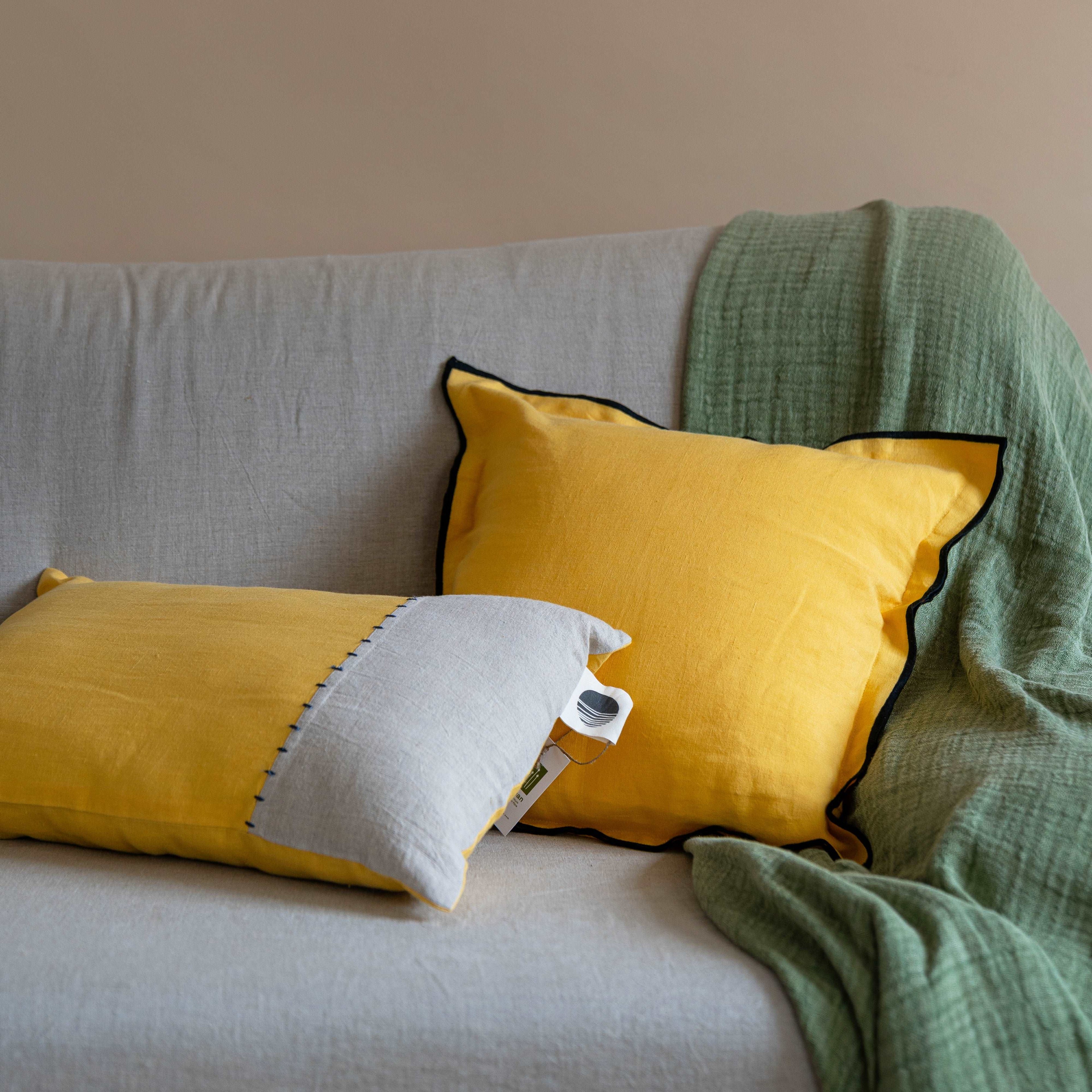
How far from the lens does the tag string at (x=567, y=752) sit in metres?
0.92

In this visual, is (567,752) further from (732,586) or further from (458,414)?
(458,414)

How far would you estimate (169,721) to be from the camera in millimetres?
822

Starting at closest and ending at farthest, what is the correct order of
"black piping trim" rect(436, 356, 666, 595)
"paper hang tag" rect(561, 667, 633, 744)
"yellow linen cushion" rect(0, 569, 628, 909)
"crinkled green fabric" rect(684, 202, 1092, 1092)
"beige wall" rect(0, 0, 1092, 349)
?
"crinkled green fabric" rect(684, 202, 1092, 1092), "yellow linen cushion" rect(0, 569, 628, 909), "paper hang tag" rect(561, 667, 633, 744), "black piping trim" rect(436, 356, 666, 595), "beige wall" rect(0, 0, 1092, 349)

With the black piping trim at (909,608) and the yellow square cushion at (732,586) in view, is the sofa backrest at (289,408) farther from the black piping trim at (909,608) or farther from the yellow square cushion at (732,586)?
the black piping trim at (909,608)

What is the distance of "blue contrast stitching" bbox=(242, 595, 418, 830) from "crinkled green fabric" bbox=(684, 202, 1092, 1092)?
1.05 ft

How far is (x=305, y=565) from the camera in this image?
1241 mm

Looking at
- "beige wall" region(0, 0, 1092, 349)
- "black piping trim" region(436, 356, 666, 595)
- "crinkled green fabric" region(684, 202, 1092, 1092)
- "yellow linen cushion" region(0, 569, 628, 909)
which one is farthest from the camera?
"beige wall" region(0, 0, 1092, 349)

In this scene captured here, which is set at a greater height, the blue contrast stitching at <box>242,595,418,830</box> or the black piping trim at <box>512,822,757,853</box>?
the blue contrast stitching at <box>242,595,418,830</box>

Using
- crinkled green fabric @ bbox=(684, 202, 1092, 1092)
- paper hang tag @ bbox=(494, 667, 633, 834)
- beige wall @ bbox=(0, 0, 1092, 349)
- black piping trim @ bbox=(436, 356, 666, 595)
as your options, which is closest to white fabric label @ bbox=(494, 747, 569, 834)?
paper hang tag @ bbox=(494, 667, 633, 834)

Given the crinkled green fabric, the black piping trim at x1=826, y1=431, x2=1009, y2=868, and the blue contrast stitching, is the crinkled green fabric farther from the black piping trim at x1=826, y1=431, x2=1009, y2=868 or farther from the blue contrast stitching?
the blue contrast stitching

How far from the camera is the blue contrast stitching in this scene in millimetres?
765

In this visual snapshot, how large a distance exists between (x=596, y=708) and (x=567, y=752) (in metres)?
0.06

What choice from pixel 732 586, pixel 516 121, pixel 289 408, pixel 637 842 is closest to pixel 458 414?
pixel 289 408

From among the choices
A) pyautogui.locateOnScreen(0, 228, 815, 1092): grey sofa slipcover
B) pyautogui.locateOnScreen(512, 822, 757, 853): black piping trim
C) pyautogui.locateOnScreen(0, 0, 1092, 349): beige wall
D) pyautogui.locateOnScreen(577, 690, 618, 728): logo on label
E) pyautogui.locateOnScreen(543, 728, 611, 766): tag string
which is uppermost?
pyautogui.locateOnScreen(0, 0, 1092, 349): beige wall
